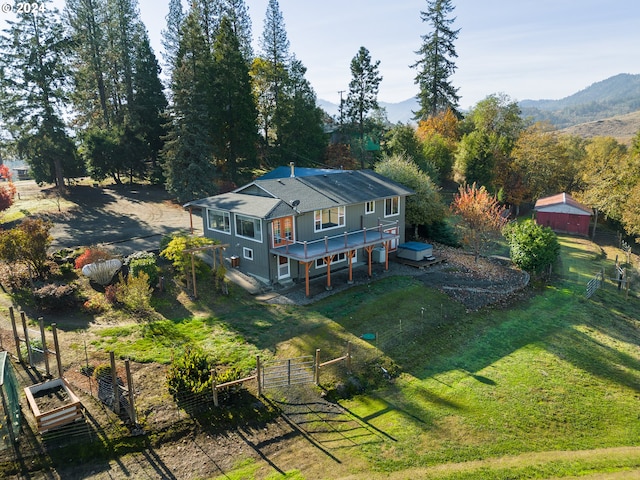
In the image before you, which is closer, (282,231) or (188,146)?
(282,231)

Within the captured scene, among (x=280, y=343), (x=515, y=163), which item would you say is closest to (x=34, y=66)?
(x=280, y=343)

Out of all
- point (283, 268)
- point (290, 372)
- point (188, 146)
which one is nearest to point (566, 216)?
point (283, 268)

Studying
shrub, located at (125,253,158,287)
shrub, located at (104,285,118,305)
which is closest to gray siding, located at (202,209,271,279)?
shrub, located at (125,253,158,287)

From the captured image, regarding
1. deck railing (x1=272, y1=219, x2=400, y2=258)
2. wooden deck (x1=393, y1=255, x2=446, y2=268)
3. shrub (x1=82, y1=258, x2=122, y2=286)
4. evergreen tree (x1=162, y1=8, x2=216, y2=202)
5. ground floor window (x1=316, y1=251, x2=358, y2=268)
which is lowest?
wooden deck (x1=393, y1=255, x2=446, y2=268)

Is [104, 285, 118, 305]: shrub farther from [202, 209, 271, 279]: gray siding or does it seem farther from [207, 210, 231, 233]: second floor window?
[207, 210, 231, 233]: second floor window

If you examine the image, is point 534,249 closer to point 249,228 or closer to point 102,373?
point 249,228

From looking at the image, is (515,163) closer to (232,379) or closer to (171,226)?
(171,226)

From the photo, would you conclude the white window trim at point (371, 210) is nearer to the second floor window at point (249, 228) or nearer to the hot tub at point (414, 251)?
the hot tub at point (414, 251)
